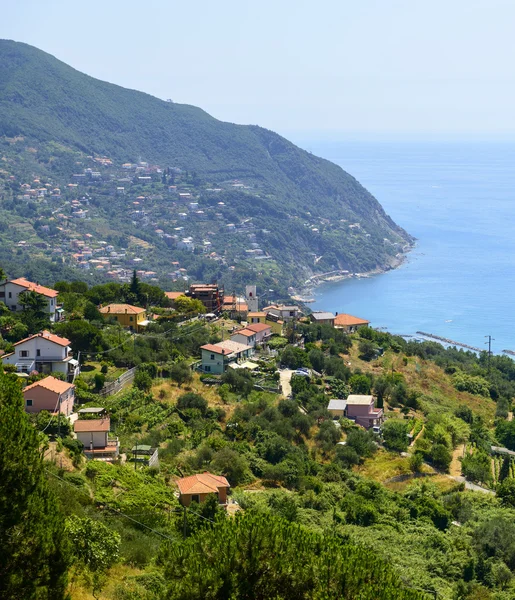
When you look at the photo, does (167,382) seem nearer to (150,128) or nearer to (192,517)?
(192,517)

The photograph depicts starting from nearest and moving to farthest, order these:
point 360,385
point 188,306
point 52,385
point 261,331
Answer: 1. point 52,385
2. point 360,385
3. point 261,331
4. point 188,306

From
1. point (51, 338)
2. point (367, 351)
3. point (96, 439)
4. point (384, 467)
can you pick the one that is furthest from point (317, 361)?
point (96, 439)

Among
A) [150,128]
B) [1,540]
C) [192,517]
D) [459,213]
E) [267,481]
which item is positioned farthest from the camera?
[150,128]

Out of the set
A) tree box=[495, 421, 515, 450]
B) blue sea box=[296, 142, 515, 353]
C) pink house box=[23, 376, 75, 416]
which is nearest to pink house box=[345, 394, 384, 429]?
tree box=[495, 421, 515, 450]

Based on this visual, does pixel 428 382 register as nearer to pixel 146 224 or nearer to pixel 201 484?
pixel 201 484

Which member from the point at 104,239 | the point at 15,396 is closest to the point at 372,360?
the point at 15,396
